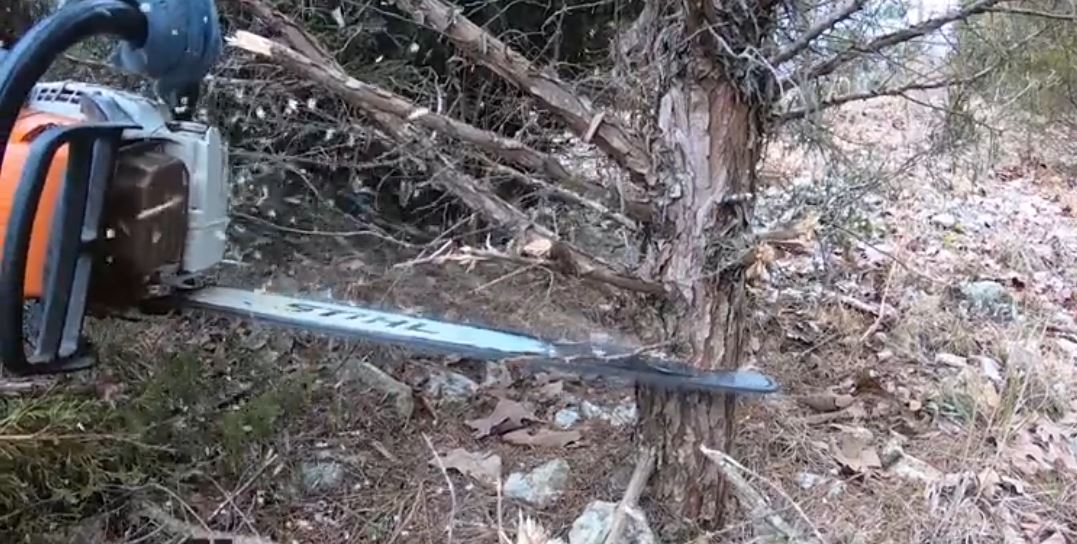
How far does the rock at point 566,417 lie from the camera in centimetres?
253

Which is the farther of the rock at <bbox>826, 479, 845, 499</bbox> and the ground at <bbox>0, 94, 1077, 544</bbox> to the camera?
the rock at <bbox>826, 479, 845, 499</bbox>

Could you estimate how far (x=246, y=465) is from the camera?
7.15ft

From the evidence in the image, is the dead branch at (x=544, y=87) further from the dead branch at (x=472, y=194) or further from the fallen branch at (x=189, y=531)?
the fallen branch at (x=189, y=531)

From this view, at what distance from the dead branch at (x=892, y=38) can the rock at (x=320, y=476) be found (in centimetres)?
131

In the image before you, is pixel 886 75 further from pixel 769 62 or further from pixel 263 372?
pixel 263 372

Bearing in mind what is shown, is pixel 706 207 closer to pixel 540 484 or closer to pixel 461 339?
pixel 461 339

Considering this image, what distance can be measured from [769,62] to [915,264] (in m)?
2.30

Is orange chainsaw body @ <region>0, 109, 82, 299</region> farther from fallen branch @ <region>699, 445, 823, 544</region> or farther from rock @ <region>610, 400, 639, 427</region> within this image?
rock @ <region>610, 400, 639, 427</region>

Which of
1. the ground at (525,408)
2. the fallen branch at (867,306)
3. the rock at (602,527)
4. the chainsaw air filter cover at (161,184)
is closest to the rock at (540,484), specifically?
the ground at (525,408)

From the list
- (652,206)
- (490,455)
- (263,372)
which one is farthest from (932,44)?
(263,372)

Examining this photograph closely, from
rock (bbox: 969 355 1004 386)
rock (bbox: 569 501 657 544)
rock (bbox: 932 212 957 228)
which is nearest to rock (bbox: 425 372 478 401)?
rock (bbox: 569 501 657 544)

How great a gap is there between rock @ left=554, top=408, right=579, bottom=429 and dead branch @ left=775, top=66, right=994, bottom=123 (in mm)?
969

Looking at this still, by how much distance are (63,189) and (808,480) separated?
1.64m

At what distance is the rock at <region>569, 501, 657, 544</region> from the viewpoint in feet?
6.24
